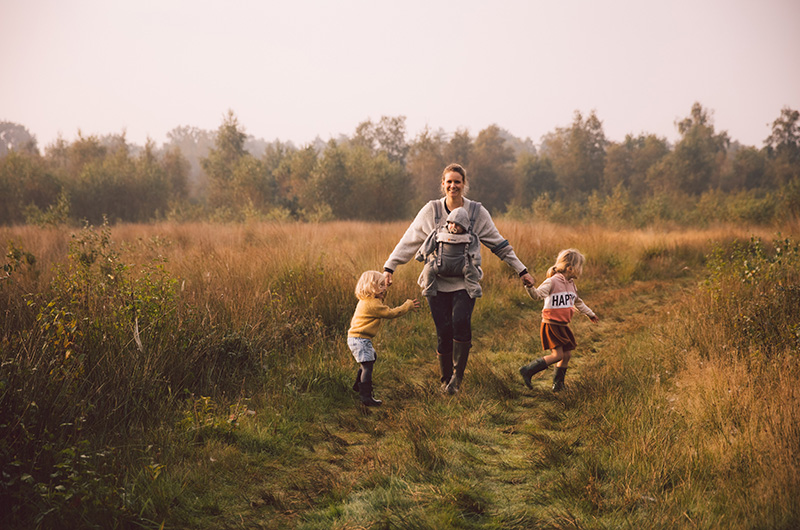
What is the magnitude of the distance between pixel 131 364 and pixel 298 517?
Result: 6.60 ft

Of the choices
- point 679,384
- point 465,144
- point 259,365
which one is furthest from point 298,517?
point 465,144

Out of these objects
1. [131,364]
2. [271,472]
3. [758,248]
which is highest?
[758,248]

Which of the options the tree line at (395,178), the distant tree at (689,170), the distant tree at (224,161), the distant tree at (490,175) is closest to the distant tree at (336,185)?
the tree line at (395,178)

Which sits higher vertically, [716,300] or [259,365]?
[716,300]

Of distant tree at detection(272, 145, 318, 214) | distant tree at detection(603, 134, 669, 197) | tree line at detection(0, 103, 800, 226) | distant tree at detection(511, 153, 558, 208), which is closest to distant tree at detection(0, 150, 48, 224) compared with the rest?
tree line at detection(0, 103, 800, 226)

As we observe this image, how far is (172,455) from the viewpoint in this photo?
3.37 metres

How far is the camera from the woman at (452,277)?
15.7ft

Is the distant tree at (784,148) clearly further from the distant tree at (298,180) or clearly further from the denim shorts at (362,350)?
the denim shorts at (362,350)

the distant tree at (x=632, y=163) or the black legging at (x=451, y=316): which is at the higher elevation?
the distant tree at (x=632, y=163)

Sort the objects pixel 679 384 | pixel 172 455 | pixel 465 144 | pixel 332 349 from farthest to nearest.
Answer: pixel 465 144, pixel 332 349, pixel 679 384, pixel 172 455

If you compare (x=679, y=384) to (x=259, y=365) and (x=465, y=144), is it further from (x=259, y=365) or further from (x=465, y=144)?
(x=465, y=144)

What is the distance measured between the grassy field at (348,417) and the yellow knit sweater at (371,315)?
26.5 inches

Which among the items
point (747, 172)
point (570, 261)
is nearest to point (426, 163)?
point (747, 172)

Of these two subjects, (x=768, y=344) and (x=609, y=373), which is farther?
(x=609, y=373)
